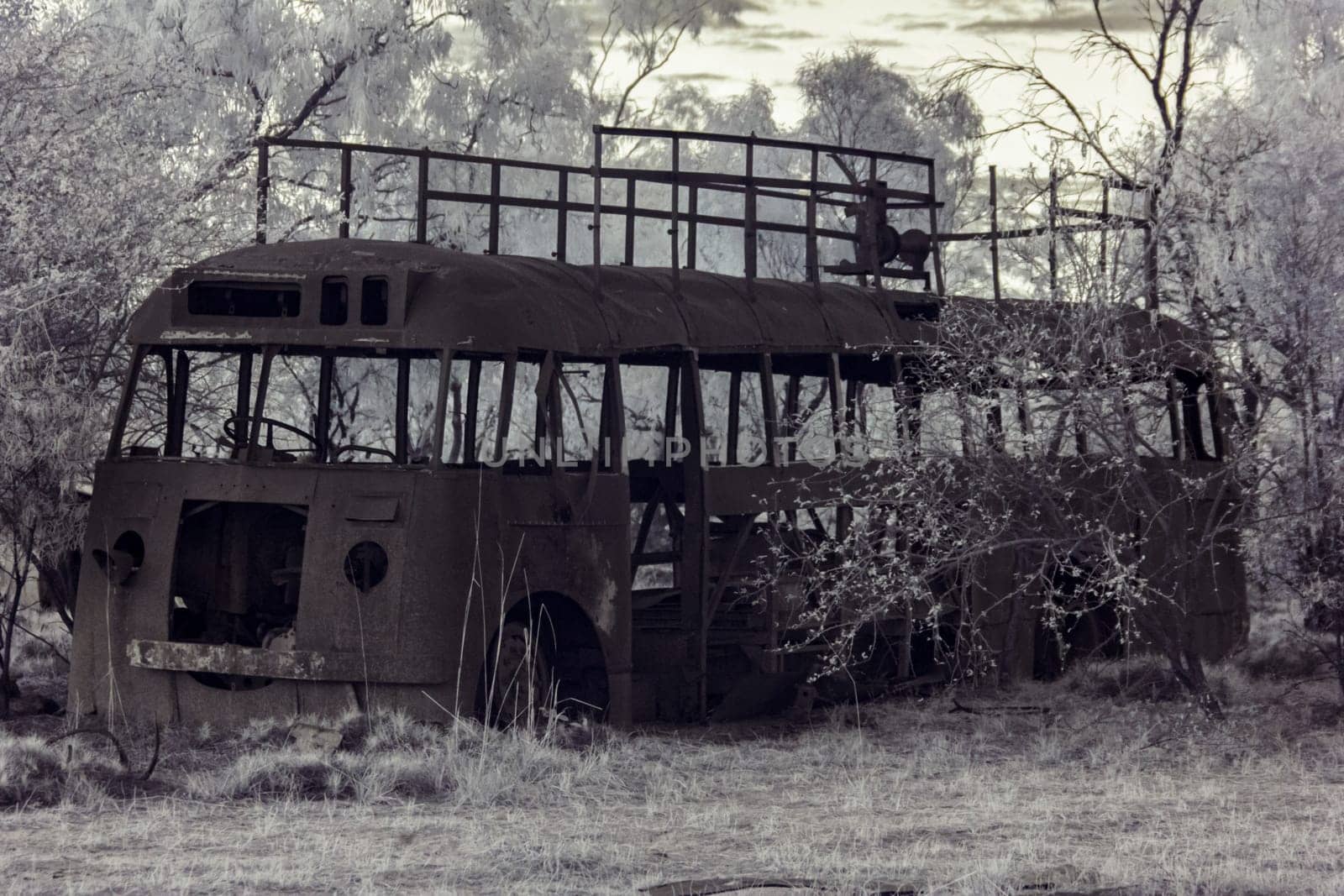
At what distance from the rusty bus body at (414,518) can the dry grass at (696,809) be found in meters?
0.36

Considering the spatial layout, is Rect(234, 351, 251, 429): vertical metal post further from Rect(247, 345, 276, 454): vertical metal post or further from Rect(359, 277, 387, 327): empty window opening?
Rect(359, 277, 387, 327): empty window opening

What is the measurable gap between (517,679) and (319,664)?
1.15 metres

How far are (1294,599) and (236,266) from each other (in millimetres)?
12689

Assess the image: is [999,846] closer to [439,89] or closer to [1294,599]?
[1294,599]

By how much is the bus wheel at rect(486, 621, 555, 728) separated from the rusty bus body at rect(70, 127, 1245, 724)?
0.07 metres

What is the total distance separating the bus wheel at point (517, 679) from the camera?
935cm

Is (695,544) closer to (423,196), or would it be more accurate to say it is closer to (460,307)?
(460,307)

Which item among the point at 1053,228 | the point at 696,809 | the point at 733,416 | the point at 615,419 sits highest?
the point at 1053,228

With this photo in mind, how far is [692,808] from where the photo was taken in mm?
8031

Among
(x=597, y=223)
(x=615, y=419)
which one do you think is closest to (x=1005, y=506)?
(x=615, y=419)

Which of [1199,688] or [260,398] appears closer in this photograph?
[260,398]

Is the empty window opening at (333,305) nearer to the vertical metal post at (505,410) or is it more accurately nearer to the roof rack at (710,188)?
the vertical metal post at (505,410)

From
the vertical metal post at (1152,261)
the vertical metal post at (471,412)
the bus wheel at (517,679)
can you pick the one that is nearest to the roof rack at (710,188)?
the vertical metal post at (471,412)

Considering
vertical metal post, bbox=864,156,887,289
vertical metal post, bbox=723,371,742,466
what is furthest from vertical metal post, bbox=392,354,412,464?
vertical metal post, bbox=864,156,887,289
